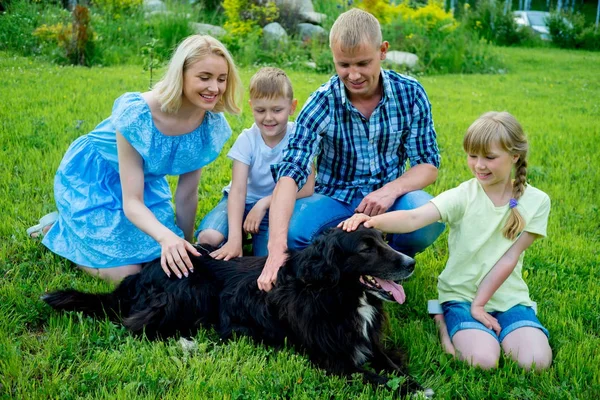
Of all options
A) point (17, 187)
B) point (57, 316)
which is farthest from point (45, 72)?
point (57, 316)

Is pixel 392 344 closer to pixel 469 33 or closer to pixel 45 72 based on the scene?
pixel 45 72

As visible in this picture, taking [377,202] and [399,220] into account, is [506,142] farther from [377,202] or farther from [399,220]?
[377,202]

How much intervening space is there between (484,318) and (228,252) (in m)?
1.56

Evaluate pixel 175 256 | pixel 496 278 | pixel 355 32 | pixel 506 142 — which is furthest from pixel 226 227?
pixel 506 142

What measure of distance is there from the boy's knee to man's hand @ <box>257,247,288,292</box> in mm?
964

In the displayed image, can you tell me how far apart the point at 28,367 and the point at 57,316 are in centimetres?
54

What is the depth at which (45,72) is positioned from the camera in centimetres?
976

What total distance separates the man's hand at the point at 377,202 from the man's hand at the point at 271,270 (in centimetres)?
73

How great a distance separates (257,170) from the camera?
14.1 ft

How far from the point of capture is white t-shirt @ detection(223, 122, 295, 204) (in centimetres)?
421

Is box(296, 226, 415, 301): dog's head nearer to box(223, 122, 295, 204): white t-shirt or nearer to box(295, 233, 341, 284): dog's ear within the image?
box(295, 233, 341, 284): dog's ear

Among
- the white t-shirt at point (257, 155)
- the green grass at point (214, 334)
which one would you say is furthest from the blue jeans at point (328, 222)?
the white t-shirt at point (257, 155)

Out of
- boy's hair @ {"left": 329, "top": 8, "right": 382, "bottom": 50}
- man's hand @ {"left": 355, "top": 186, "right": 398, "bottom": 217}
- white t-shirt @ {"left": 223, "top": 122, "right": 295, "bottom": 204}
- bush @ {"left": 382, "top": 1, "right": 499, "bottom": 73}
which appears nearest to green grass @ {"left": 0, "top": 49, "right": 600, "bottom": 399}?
man's hand @ {"left": 355, "top": 186, "right": 398, "bottom": 217}

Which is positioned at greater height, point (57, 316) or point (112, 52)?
point (112, 52)
